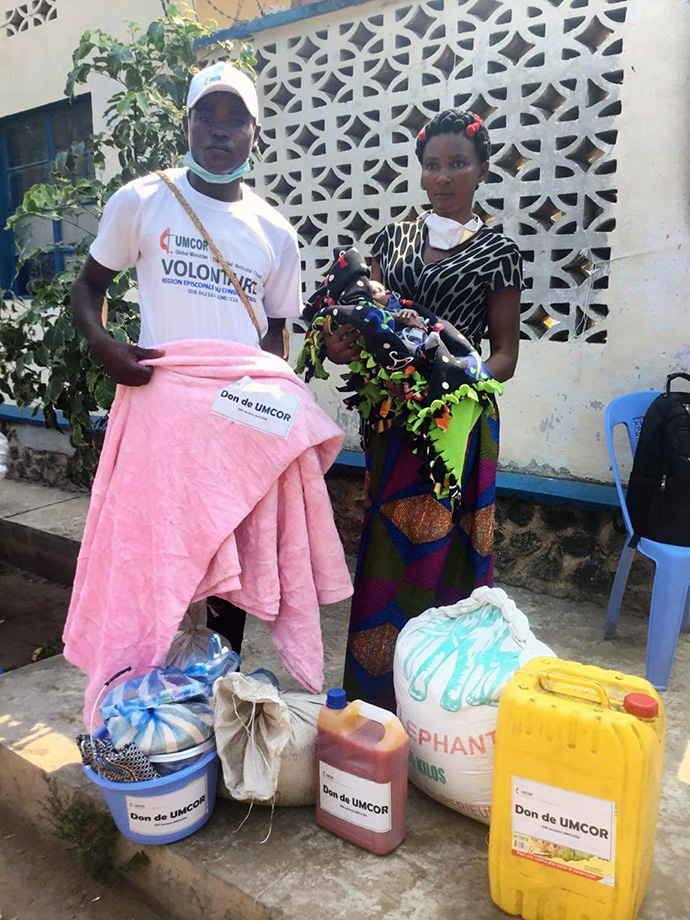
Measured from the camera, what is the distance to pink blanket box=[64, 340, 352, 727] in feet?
6.89

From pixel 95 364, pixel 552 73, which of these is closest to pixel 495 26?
pixel 552 73

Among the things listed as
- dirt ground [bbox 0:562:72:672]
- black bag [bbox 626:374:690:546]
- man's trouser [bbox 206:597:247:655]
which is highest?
black bag [bbox 626:374:690:546]

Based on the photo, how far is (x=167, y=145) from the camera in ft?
11.7

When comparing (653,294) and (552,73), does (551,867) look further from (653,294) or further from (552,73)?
(552,73)

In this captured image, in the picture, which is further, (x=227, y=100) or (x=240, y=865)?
(x=227, y=100)

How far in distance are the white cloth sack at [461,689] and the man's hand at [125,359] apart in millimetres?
1047

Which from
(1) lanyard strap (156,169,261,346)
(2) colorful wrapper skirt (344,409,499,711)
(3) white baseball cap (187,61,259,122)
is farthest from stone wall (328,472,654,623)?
(3) white baseball cap (187,61,259,122)

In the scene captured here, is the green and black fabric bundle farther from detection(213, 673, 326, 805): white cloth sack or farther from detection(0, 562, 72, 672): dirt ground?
detection(0, 562, 72, 672): dirt ground

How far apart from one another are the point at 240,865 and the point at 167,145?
3074 mm

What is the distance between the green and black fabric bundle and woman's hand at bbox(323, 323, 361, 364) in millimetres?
16

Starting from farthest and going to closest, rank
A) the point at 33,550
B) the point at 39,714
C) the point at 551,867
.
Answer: the point at 33,550
the point at 39,714
the point at 551,867

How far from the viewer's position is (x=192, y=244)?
83.4 inches

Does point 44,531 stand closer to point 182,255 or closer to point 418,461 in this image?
point 182,255

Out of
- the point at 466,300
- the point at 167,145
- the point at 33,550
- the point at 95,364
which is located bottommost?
the point at 33,550
